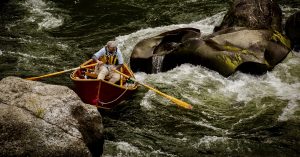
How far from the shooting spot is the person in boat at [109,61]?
964cm

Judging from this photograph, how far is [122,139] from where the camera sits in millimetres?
7809

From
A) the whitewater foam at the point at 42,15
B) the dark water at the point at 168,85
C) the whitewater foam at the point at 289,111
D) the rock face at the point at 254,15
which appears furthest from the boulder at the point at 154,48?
the whitewater foam at the point at 42,15

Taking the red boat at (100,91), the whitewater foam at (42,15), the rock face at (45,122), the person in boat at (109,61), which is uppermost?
the rock face at (45,122)

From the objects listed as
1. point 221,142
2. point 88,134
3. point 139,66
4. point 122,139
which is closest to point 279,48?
point 139,66

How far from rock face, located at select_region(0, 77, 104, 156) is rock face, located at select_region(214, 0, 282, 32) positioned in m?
7.04

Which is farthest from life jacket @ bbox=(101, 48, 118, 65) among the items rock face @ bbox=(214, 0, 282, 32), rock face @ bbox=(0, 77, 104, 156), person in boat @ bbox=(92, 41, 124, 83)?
rock face @ bbox=(214, 0, 282, 32)

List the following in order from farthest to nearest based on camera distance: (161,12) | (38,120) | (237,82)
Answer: (161,12) < (237,82) < (38,120)

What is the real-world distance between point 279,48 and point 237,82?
2.04m

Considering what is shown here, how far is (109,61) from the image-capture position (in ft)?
33.0

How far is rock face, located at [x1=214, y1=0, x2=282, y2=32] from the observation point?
12.3 metres

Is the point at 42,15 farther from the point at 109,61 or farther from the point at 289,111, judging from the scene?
the point at 289,111

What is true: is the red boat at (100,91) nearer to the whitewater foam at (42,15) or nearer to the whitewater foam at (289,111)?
the whitewater foam at (289,111)

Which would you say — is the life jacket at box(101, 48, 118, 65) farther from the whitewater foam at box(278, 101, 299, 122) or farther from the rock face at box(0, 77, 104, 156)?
the whitewater foam at box(278, 101, 299, 122)

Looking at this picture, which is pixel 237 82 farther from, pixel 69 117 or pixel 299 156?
pixel 69 117
